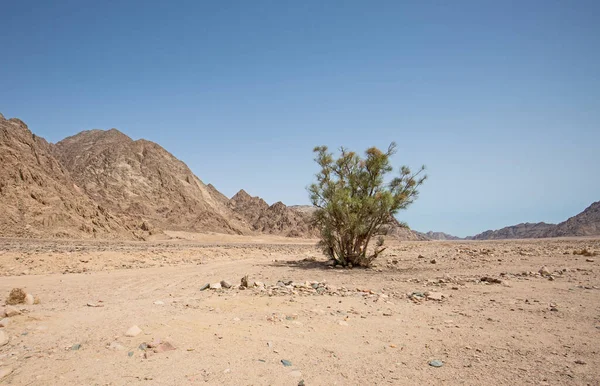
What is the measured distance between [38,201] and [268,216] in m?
61.4

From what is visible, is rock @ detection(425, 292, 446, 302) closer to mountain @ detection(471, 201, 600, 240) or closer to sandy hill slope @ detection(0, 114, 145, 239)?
sandy hill slope @ detection(0, 114, 145, 239)

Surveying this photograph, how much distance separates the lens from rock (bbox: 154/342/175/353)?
535 cm

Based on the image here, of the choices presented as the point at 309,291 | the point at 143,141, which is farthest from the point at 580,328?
the point at 143,141

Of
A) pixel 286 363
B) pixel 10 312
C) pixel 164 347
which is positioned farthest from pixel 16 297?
pixel 286 363

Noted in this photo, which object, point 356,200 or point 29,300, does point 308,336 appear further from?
point 356,200

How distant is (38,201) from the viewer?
40.2 metres

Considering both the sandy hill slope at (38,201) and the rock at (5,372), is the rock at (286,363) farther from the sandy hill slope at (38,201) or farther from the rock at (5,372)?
the sandy hill slope at (38,201)

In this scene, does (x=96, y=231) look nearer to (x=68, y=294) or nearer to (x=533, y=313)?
(x=68, y=294)

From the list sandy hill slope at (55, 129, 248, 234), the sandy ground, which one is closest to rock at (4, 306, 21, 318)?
the sandy ground

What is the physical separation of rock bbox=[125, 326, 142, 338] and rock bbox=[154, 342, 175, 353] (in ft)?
2.49

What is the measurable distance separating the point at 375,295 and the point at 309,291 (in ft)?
6.33

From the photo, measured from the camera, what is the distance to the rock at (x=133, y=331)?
595cm

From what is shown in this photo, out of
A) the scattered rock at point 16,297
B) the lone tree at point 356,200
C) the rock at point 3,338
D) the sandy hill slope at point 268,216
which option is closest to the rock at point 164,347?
the rock at point 3,338

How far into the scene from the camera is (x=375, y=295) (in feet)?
33.5
